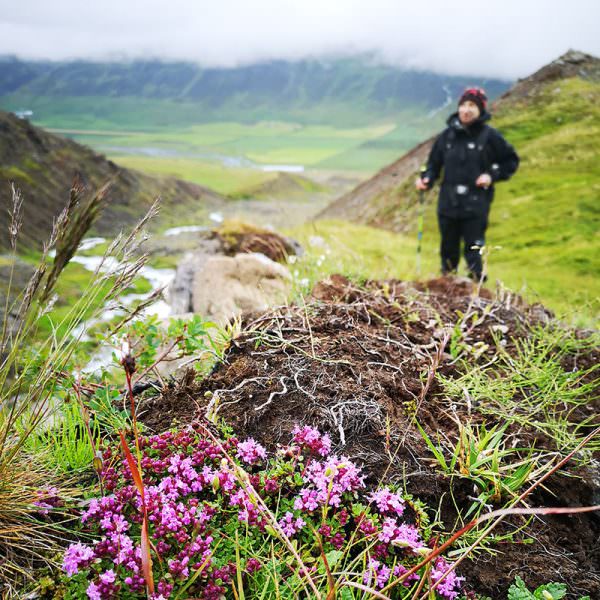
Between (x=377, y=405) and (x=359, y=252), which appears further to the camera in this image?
(x=359, y=252)

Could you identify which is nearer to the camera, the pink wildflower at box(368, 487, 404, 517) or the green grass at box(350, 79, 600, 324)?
the pink wildflower at box(368, 487, 404, 517)

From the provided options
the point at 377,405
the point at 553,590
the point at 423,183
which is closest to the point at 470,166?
the point at 423,183

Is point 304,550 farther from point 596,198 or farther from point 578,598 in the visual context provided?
point 596,198

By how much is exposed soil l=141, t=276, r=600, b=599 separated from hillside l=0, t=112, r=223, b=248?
238 ft

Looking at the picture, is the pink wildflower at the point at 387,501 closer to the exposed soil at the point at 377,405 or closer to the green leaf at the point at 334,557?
the exposed soil at the point at 377,405

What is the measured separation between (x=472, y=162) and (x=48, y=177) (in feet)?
305

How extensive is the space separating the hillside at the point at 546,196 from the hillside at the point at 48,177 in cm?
5336

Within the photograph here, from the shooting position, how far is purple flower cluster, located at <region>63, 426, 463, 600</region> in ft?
5.69

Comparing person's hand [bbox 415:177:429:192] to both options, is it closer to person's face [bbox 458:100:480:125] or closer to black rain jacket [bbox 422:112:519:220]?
black rain jacket [bbox 422:112:519:220]

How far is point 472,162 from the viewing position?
7.43 metres

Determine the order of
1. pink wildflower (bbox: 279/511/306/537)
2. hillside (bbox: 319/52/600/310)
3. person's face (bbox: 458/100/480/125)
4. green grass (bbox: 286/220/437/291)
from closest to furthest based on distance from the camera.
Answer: pink wildflower (bbox: 279/511/306/537)
green grass (bbox: 286/220/437/291)
person's face (bbox: 458/100/480/125)
hillside (bbox: 319/52/600/310)

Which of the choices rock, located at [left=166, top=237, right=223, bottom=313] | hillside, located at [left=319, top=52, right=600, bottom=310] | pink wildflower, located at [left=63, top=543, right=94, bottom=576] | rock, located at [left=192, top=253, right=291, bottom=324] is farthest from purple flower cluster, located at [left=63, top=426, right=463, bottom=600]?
rock, located at [left=166, top=237, right=223, bottom=313]

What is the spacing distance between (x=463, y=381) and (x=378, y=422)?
74 cm

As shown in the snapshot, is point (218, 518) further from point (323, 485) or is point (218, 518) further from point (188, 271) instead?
point (188, 271)
